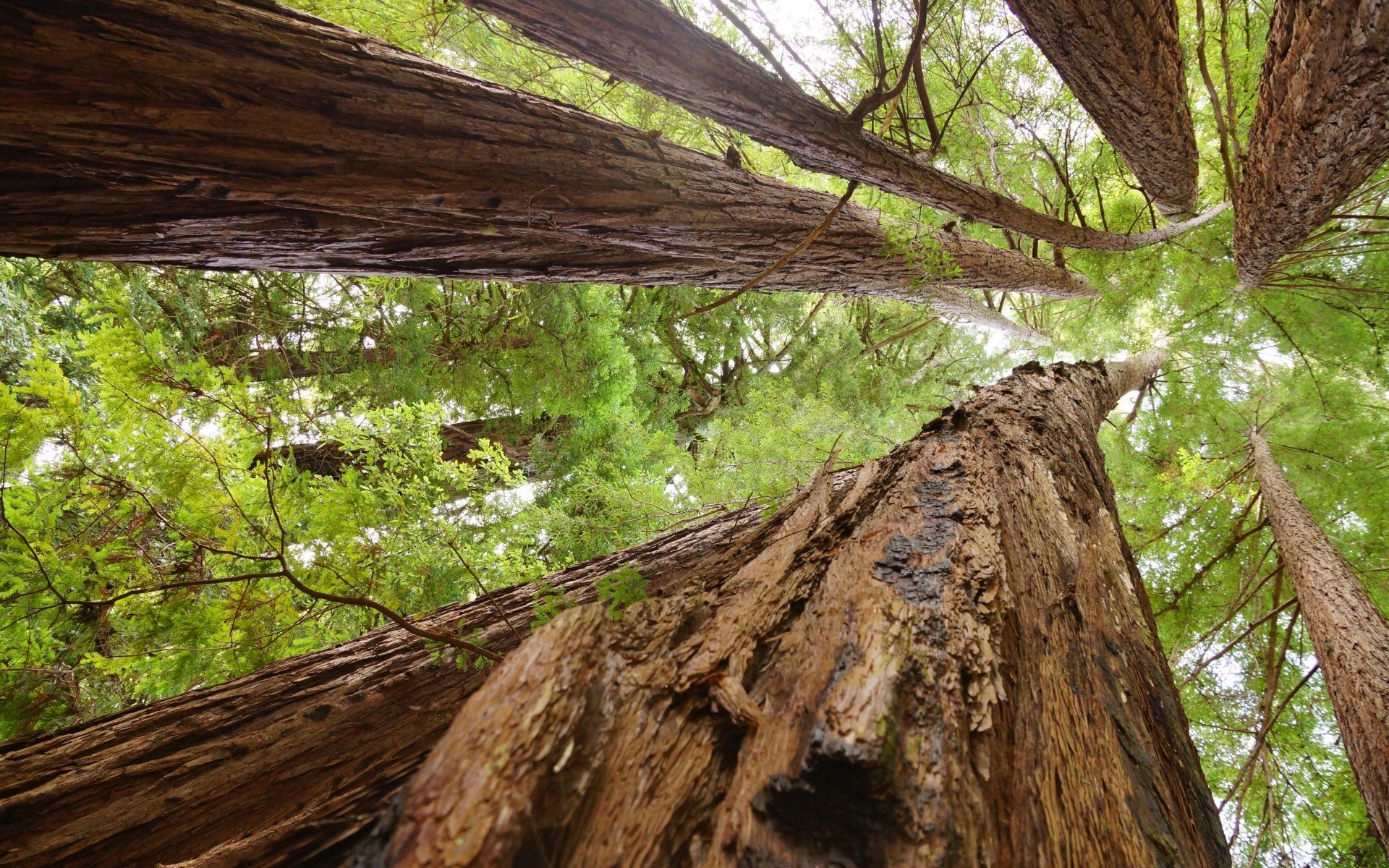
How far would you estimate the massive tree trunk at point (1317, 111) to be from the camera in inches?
84.0

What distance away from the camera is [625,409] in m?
6.48

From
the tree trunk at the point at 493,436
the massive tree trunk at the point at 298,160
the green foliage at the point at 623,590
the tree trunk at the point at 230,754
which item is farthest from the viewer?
the tree trunk at the point at 493,436

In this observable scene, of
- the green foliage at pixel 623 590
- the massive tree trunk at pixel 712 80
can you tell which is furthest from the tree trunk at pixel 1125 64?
the green foliage at pixel 623 590

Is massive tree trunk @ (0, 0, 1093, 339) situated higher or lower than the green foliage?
higher

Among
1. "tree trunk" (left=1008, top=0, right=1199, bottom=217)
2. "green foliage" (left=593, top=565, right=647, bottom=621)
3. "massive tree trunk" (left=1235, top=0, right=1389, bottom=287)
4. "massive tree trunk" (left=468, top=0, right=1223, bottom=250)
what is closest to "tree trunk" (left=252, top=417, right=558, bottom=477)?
"massive tree trunk" (left=468, top=0, right=1223, bottom=250)

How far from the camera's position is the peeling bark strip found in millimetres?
824

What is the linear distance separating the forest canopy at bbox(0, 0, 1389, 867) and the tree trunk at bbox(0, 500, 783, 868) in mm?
219

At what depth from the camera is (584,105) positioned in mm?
4195

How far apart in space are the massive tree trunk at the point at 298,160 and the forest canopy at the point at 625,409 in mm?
420

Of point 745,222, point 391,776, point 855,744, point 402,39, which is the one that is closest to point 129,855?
point 391,776

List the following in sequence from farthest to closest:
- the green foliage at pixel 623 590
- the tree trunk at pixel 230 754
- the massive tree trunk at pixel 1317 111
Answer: the massive tree trunk at pixel 1317 111 → the green foliage at pixel 623 590 → the tree trunk at pixel 230 754

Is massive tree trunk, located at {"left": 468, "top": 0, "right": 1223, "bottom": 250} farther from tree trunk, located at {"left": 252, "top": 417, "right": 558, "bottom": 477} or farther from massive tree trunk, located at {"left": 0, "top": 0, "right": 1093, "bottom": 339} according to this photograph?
tree trunk, located at {"left": 252, "top": 417, "right": 558, "bottom": 477}

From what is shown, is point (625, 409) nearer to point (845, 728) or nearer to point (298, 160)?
point (298, 160)

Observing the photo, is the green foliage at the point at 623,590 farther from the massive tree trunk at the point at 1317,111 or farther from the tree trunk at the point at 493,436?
the tree trunk at the point at 493,436
